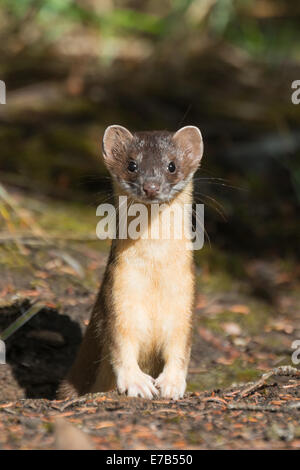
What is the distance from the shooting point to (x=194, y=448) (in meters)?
3.05

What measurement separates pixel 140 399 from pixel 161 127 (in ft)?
17.8

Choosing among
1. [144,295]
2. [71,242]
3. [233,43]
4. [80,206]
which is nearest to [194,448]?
[144,295]

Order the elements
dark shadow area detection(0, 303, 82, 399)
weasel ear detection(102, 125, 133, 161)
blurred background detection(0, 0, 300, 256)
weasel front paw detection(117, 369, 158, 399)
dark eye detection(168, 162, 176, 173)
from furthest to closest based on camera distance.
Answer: blurred background detection(0, 0, 300, 256) < dark shadow area detection(0, 303, 82, 399) < weasel ear detection(102, 125, 133, 161) < dark eye detection(168, 162, 176, 173) < weasel front paw detection(117, 369, 158, 399)

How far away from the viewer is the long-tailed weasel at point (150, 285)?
399 centimetres

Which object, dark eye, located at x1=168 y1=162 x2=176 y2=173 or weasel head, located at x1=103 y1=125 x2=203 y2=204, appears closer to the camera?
weasel head, located at x1=103 y1=125 x2=203 y2=204

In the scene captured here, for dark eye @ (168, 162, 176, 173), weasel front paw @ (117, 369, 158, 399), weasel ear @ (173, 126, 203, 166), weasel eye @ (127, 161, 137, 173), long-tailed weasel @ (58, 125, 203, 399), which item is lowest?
weasel front paw @ (117, 369, 158, 399)

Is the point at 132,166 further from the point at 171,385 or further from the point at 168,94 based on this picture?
the point at 168,94

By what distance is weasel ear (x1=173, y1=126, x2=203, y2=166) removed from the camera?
4.30 metres

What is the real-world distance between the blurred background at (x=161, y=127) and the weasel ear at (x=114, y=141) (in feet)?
1.78

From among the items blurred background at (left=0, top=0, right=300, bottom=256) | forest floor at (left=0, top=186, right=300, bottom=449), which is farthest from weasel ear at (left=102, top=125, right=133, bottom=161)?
blurred background at (left=0, top=0, right=300, bottom=256)

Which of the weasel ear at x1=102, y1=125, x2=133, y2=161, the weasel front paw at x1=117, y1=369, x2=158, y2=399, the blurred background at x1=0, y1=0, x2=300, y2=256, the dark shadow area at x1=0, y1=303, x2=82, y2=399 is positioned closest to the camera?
the weasel front paw at x1=117, y1=369, x2=158, y2=399

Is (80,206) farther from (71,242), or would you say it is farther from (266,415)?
(266,415)

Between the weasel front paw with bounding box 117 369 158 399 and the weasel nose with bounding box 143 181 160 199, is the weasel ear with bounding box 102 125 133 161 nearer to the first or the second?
the weasel nose with bounding box 143 181 160 199

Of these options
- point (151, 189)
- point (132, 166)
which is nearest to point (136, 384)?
point (151, 189)
